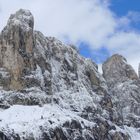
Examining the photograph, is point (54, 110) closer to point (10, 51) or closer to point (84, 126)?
point (84, 126)

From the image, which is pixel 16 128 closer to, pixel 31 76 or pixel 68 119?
pixel 68 119

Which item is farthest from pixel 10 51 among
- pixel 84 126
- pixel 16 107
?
pixel 84 126

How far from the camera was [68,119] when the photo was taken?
589 feet

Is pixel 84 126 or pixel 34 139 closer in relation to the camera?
pixel 34 139

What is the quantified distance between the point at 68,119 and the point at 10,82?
80.8 feet

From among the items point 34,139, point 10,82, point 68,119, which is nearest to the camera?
point 34,139

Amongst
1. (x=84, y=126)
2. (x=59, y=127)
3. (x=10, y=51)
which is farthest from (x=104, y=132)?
(x=10, y=51)

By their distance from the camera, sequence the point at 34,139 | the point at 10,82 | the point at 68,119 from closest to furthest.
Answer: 1. the point at 34,139
2. the point at 68,119
3. the point at 10,82

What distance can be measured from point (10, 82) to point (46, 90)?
12.4 meters

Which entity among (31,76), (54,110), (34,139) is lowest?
(34,139)

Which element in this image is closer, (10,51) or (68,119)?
(68,119)

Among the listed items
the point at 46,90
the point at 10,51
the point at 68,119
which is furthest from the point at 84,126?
the point at 10,51

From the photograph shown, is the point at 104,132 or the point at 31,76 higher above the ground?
the point at 31,76

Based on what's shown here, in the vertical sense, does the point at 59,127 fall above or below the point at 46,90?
below
